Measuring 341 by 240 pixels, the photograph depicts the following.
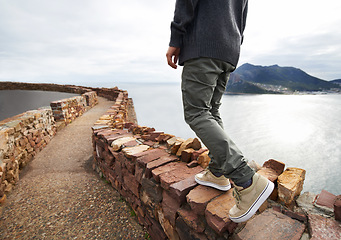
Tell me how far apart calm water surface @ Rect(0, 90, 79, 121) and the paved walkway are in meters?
12.8

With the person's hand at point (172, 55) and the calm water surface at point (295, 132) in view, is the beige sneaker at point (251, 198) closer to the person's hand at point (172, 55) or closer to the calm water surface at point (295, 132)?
the person's hand at point (172, 55)

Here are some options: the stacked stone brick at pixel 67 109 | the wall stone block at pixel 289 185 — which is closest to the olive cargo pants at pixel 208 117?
the wall stone block at pixel 289 185

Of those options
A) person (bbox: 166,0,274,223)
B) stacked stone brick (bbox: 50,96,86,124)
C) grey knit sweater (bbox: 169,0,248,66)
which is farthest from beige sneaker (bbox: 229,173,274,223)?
stacked stone brick (bbox: 50,96,86,124)

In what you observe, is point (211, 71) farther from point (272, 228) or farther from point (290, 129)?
point (290, 129)

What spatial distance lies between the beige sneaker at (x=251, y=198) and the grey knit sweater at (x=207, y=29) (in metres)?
0.86

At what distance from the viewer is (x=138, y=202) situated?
6.97 ft

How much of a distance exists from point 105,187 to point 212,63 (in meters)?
2.74

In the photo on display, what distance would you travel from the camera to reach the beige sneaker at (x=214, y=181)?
1.43 meters

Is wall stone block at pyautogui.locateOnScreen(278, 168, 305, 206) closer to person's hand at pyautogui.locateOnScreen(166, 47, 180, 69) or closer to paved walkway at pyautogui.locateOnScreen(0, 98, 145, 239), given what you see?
person's hand at pyautogui.locateOnScreen(166, 47, 180, 69)

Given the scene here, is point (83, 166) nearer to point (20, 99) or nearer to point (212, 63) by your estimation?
point (212, 63)

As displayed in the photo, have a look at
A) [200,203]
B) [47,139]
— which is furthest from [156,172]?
[47,139]

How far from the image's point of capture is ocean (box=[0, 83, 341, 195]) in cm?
722

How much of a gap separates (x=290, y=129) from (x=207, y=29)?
13786mm

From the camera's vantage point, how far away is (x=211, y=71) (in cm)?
113
